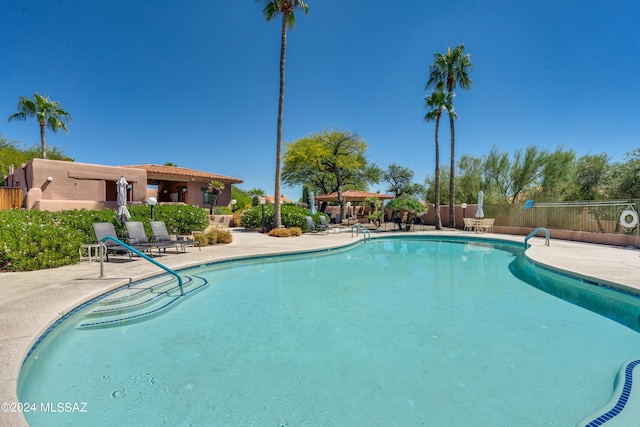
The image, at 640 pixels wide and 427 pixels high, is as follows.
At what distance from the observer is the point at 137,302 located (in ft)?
18.0

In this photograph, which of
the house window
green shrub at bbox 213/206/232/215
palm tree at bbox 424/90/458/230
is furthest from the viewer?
the house window

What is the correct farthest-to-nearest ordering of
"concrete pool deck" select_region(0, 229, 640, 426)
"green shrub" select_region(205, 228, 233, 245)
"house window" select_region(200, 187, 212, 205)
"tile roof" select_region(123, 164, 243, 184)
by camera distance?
"house window" select_region(200, 187, 212, 205) < "tile roof" select_region(123, 164, 243, 184) < "green shrub" select_region(205, 228, 233, 245) < "concrete pool deck" select_region(0, 229, 640, 426)

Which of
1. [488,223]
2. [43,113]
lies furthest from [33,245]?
[43,113]

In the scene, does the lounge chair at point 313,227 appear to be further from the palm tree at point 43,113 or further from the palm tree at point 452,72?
the palm tree at point 43,113

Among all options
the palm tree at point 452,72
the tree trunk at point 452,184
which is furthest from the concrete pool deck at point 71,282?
the palm tree at point 452,72

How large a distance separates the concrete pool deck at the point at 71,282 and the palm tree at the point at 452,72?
12820 millimetres

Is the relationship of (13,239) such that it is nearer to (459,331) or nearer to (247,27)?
(459,331)

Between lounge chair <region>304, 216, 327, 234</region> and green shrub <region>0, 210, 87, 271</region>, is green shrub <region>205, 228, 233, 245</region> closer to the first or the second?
green shrub <region>0, 210, 87, 271</region>

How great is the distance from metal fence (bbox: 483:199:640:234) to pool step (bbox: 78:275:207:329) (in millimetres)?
15852

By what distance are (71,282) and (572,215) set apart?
63.5 ft

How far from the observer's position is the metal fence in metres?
12.7

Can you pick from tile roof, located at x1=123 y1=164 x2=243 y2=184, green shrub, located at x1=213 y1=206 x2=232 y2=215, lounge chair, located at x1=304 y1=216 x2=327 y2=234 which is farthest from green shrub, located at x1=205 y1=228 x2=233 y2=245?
tile roof, located at x1=123 y1=164 x2=243 y2=184

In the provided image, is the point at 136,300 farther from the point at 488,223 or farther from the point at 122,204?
the point at 488,223

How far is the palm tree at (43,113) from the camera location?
86.2 ft
